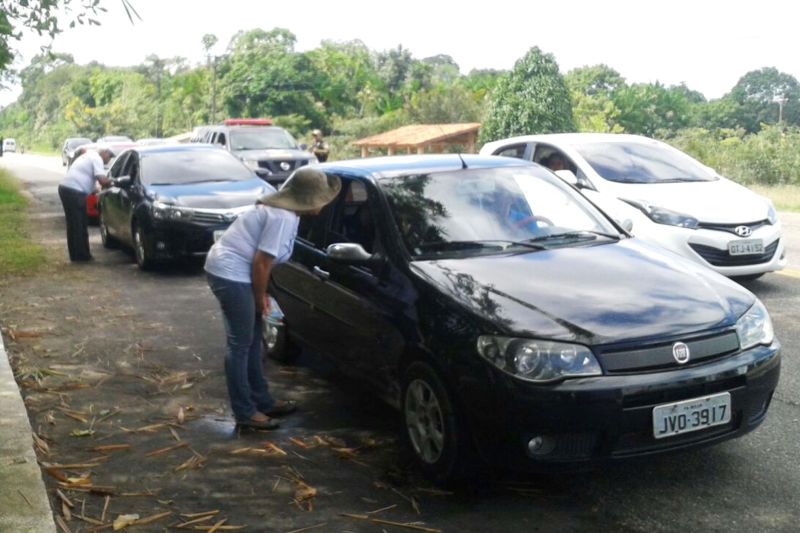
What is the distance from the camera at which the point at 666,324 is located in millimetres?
4512

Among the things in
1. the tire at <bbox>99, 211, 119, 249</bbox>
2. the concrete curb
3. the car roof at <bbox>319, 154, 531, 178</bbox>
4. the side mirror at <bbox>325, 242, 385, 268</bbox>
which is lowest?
the tire at <bbox>99, 211, 119, 249</bbox>

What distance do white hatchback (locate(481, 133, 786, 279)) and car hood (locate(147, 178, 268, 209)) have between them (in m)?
3.39

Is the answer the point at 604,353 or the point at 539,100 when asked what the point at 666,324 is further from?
the point at 539,100

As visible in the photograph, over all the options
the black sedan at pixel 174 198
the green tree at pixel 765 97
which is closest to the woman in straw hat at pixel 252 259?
the black sedan at pixel 174 198

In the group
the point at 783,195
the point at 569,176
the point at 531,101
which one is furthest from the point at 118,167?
the point at 531,101


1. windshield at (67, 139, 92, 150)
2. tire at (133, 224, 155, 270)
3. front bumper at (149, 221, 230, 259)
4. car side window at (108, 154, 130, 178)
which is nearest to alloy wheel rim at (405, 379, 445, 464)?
front bumper at (149, 221, 230, 259)

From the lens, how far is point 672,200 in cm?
948

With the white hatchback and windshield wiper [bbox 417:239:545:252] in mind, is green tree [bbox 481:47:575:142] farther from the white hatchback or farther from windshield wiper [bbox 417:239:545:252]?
windshield wiper [bbox 417:239:545:252]

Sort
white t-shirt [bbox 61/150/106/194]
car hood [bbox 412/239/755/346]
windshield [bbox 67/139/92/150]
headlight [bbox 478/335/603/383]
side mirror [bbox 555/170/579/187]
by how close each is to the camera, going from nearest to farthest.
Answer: headlight [bbox 478/335/603/383] < car hood [bbox 412/239/755/346] < side mirror [bbox 555/170/579/187] < white t-shirt [bbox 61/150/106/194] < windshield [bbox 67/139/92/150]

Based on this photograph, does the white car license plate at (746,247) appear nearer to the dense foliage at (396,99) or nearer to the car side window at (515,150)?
the car side window at (515,150)

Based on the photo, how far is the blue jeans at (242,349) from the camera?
5648 millimetres

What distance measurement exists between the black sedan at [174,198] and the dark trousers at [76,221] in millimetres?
485

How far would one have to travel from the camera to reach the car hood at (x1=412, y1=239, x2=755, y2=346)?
4473mm

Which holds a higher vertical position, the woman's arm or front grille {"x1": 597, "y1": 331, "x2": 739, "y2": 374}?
the woman's arm
